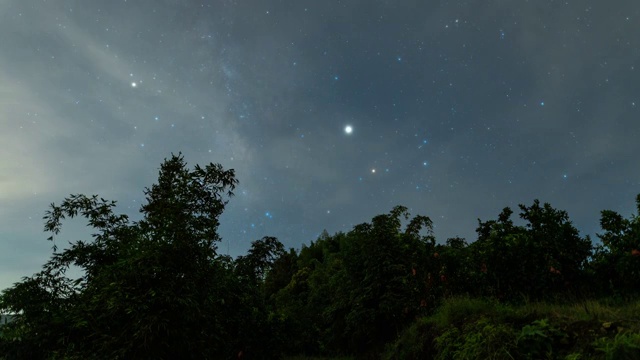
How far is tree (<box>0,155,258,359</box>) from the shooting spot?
824 centimetres

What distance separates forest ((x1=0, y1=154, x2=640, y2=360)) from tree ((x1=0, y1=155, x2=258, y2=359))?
3 centimetres

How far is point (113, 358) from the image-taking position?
7.92 m

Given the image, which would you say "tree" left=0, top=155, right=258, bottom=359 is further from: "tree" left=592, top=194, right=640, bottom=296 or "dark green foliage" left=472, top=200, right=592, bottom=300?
"tree" left=592, top=194, right=640, bottom=296

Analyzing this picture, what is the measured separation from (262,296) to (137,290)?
694 cm

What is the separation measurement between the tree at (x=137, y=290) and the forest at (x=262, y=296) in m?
0.03

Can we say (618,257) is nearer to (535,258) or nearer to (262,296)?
(535,258)

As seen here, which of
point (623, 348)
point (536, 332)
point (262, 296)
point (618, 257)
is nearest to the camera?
point (623, 348)

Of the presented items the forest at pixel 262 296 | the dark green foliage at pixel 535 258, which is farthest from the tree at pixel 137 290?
the dark green foliage at pixel 535 258

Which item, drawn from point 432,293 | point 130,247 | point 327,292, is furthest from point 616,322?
point 327,292

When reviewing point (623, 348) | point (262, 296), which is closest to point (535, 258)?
point (623, 348)

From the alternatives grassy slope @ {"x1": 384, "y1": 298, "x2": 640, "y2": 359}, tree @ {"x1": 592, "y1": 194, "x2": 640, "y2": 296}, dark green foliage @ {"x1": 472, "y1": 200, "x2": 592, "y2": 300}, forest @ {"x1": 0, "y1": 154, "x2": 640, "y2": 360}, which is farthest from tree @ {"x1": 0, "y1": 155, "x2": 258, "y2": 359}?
tree @ {"x1": 592, "y1": 194, "x2": 640, "y2": 296}

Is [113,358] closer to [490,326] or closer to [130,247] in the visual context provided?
[130,247]

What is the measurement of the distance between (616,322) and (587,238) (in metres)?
5.44

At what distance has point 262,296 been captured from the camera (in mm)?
14797
